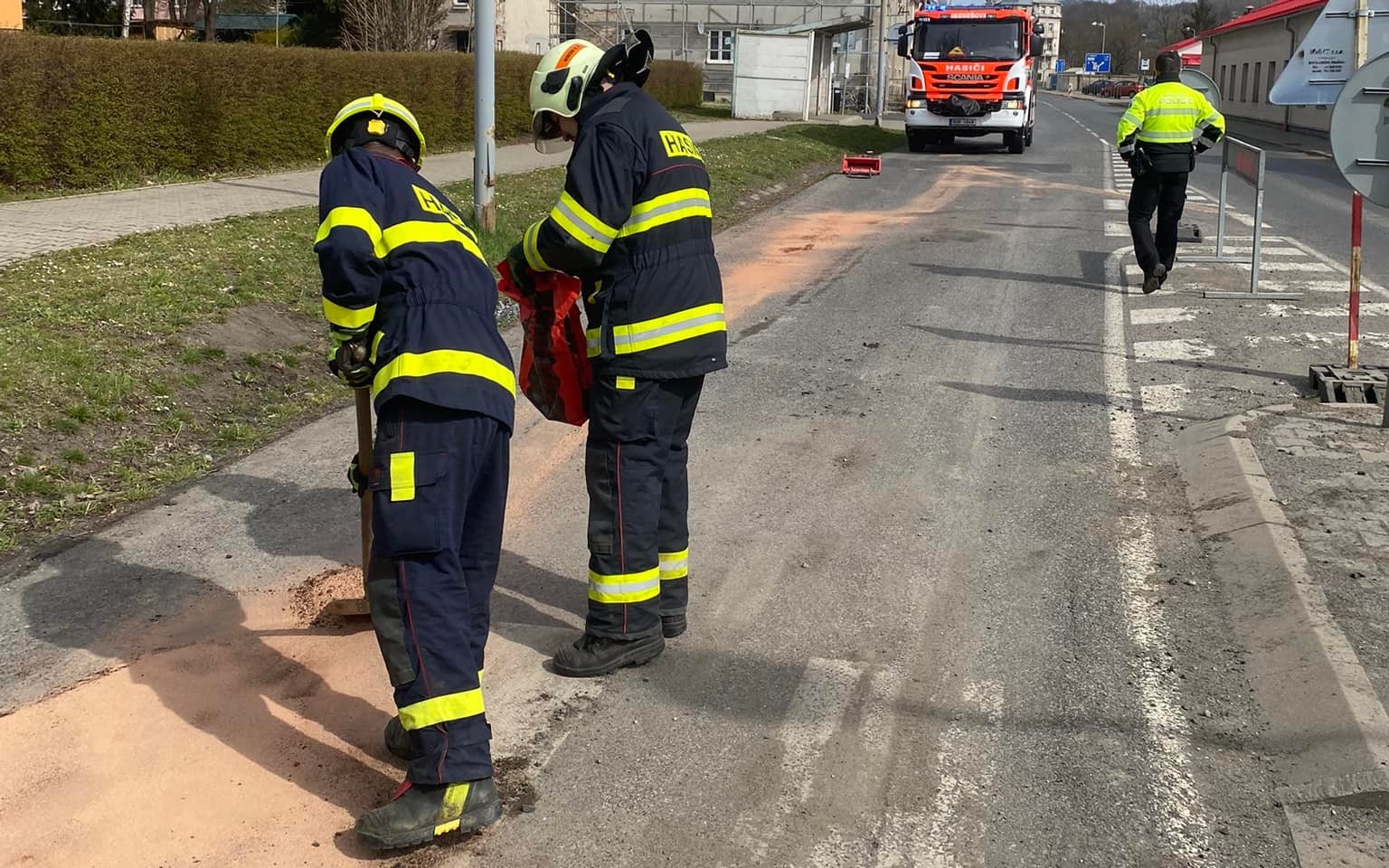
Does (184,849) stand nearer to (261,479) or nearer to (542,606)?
(542,606)

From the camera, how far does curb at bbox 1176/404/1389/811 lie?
3600mm

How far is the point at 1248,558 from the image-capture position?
5125 millimetres

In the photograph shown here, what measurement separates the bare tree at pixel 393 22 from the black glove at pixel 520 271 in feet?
80.3

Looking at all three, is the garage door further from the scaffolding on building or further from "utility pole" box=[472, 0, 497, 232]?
"utility pole" box=[472, 0, 497, 232]

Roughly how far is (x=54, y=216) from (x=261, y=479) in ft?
23.6

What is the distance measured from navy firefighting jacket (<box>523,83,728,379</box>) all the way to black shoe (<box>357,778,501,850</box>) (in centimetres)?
142

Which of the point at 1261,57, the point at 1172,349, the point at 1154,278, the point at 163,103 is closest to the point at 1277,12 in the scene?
the point at 1261,57

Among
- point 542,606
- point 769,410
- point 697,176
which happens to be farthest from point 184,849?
point 769,410

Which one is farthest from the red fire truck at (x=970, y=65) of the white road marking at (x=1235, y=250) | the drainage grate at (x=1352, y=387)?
the drainage grate at (x=1352, y=387)

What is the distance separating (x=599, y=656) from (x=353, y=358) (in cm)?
139

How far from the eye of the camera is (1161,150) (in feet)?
36.1

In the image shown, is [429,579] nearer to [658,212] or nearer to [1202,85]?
[658,212]

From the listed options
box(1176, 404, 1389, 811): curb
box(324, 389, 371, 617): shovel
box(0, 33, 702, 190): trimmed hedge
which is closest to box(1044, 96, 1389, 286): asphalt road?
box(1176, 404, 1389, 811): curb

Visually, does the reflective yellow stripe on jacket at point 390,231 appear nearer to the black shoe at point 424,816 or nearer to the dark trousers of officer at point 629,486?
the dark trousers of officer at point 629,486
